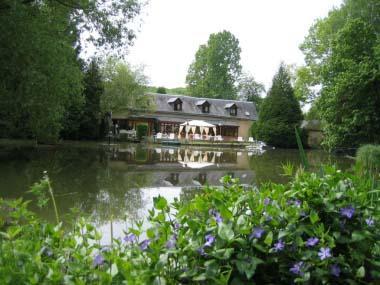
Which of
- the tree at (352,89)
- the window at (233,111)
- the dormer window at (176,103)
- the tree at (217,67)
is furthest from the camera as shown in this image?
the tree at (217,67)

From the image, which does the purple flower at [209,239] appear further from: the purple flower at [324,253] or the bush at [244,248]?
the purple flower at [324,253]

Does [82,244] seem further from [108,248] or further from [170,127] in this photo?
[170,127]

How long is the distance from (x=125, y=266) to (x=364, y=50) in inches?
1068

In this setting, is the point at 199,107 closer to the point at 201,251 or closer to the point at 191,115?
the point at 191,115

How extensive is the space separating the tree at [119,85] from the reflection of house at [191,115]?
553 cm

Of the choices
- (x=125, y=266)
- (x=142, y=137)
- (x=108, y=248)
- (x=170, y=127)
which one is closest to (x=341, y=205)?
(x=125, y=266)

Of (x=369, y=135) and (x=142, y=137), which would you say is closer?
(x=369, y=135)

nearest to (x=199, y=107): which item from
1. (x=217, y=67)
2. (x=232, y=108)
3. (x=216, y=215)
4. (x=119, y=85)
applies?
(x=232, y=108)

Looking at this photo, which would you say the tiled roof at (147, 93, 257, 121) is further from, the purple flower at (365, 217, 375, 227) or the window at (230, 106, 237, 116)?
the purple flower at (365, 217, 375, 227)

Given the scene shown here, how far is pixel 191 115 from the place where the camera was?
5112 cm

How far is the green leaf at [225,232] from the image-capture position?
71.3 inches

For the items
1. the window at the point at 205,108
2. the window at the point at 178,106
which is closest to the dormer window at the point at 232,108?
the window at the point at 205,108

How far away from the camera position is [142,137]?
130ft

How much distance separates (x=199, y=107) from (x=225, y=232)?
5067 cm
